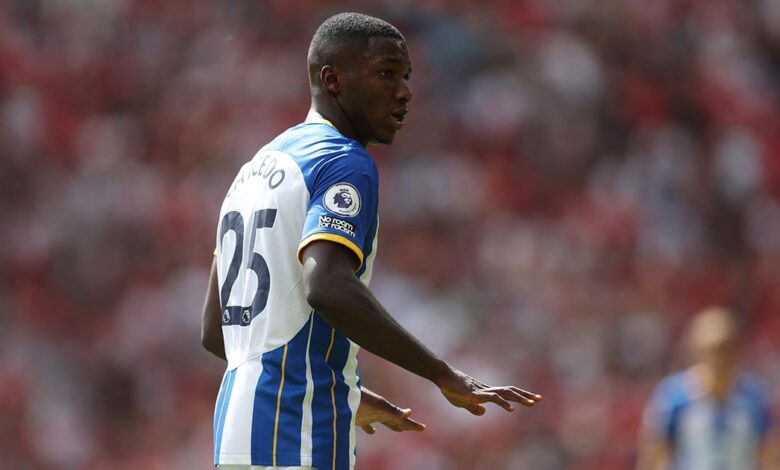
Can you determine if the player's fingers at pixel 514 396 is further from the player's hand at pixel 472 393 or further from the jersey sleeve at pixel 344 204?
the jersey sleeve at pixel 344 204

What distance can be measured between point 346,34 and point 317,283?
0.85 metres

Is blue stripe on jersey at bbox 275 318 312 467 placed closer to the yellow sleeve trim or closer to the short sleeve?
the yellow sleeve trim

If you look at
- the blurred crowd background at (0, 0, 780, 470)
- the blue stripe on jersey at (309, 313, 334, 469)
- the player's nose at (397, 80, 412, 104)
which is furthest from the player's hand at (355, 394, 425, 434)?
the blurred crowd background at (0, 0, 780, 470)

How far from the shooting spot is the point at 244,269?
3811 mm

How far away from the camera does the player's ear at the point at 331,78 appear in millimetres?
3971

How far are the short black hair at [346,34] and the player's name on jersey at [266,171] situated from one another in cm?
33

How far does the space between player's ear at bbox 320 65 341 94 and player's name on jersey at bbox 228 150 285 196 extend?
274mm

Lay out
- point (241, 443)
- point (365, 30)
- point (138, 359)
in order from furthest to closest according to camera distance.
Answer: point (138, 359) < point (365, 30) < point (241, 443)

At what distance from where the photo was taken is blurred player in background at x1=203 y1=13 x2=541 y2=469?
3.56 meters

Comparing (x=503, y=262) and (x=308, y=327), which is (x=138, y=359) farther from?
(x=308, y=327)

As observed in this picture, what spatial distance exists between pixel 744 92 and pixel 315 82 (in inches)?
397

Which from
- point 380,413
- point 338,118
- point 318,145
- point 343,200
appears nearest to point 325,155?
point 318,145

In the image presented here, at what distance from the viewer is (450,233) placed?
1193 centimetres

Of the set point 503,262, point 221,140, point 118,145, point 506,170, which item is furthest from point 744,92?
point 118,145
